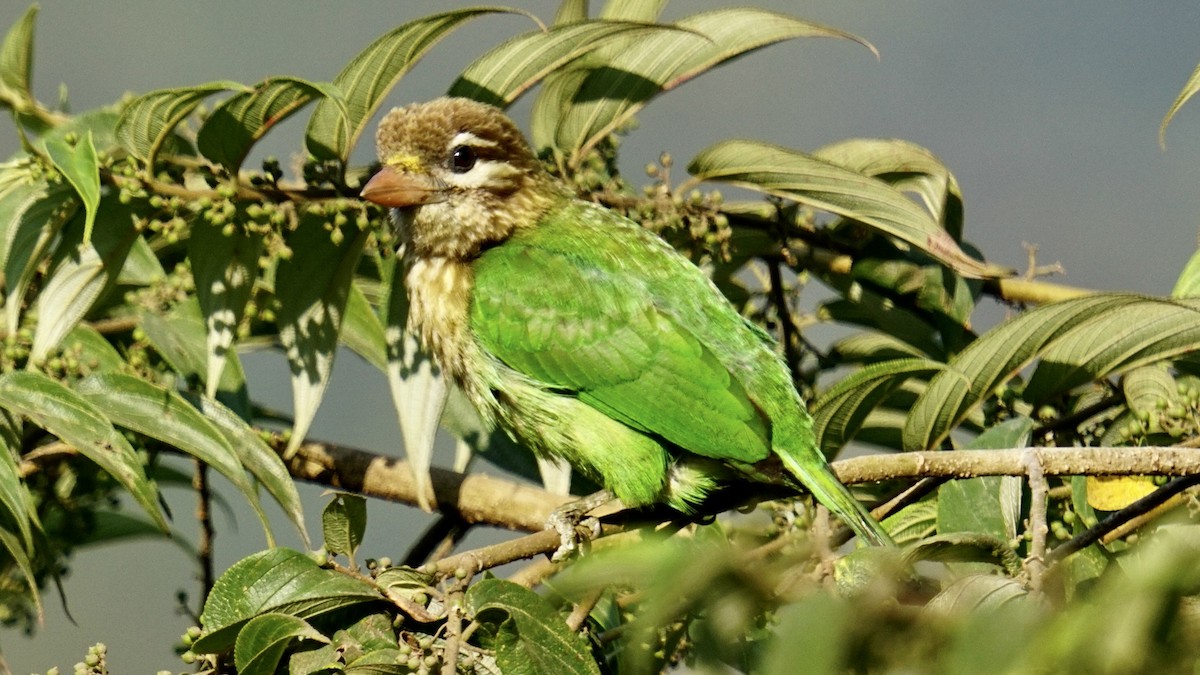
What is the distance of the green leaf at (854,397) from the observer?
2623 mm

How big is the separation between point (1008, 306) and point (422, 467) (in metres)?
1.63

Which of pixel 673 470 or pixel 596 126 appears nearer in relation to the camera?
pixel 673 470

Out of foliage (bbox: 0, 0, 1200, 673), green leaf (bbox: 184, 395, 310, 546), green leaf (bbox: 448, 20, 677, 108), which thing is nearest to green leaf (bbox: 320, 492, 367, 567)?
foliage (bbox: 0, 0, 1200, 673)

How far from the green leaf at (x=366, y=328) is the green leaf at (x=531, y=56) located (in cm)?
62

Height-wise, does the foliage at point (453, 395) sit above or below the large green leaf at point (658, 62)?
below

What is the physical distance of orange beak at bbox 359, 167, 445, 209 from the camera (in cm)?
306

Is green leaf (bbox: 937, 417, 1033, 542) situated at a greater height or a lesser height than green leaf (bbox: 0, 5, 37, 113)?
lesser

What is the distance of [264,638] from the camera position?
6.60ft

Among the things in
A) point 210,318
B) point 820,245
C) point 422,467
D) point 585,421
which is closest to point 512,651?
point 585,421

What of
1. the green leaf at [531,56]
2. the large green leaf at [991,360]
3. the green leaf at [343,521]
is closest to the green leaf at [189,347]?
the green leaf at [531,56]

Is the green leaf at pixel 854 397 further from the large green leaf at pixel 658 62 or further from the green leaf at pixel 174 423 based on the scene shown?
the green leaf at pixel 174 423

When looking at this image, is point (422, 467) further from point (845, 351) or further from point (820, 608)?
point (820, 608)

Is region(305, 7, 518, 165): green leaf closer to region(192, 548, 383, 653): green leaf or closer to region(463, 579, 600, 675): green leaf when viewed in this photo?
region(192, 548, 383, 653): green leaf

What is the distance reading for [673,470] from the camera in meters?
3.02
